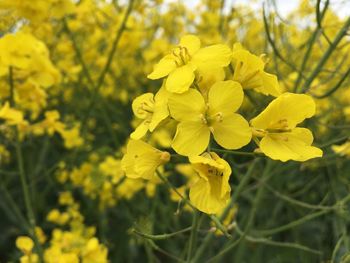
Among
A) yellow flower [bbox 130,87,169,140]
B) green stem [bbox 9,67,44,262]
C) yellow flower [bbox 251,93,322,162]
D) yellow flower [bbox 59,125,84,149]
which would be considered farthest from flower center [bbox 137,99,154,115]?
yellow flower [bbox 59,125,84,149]

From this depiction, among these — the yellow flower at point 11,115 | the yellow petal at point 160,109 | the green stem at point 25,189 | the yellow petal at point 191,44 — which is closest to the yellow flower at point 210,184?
the yellow petal at point 160,109

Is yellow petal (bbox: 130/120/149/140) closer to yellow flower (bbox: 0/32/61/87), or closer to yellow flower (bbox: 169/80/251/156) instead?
yellow flower (bbox: 169/80/251/156)

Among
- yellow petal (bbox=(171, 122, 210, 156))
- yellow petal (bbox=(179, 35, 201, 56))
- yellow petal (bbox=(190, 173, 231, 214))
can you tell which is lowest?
yellow petal (bbox=(190, 173, 231, 214))

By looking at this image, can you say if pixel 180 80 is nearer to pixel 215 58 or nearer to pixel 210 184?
pixel 215 58

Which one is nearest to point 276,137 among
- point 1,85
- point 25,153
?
point 1,85

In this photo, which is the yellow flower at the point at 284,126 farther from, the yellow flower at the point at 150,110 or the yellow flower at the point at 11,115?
the yellow flower at the point at 11,115

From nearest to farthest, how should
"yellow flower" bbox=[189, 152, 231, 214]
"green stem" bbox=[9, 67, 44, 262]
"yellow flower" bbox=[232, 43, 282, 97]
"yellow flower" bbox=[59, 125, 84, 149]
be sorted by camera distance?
"yellow flower" bbox=[189, 152, 231, 214]
"yellow flower" bbox=[232, 43, 282, 97]
"green stem" bbox=[9, 67, 44, 262]
"yellow flower" bbox=[59, 125, 84, 149]

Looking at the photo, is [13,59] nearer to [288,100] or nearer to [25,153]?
[288,100]
